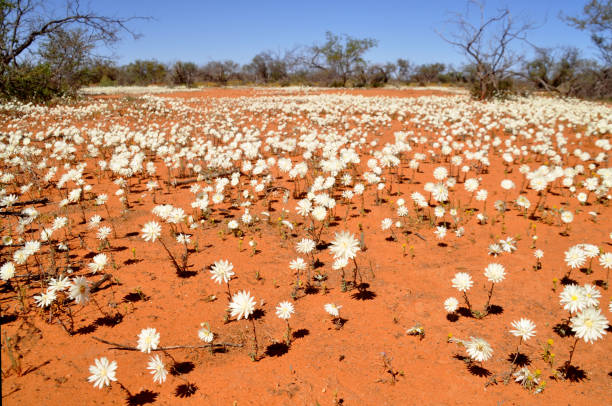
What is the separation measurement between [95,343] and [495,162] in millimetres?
9997

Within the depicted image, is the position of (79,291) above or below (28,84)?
below

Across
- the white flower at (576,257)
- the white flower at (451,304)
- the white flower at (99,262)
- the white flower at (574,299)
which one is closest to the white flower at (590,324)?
the white flower at (574,299)

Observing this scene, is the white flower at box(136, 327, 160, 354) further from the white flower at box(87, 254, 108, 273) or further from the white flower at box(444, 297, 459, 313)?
the white flower at box(444, 297, 459, 313)

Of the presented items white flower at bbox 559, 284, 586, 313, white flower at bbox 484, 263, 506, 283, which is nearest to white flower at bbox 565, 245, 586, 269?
white flower at bbox 559, 284, 586, 313

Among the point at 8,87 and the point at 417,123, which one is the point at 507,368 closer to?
the point at 417,123

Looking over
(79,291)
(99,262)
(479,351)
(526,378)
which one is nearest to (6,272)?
(99,262)

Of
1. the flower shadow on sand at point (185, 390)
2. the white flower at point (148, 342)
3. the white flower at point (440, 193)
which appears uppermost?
the white flower at point (440, 193)

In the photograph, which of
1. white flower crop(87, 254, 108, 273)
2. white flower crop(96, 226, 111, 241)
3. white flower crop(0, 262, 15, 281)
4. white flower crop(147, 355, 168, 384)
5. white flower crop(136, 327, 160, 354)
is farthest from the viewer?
white flower crop(96, 226, 111, 241)

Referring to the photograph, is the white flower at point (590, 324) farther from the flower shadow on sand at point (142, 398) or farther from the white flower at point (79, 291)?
the white flower at point (79, 291)

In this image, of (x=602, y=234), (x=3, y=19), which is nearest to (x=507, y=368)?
(x=602, y=234)

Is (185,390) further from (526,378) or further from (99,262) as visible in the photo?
(526,378)

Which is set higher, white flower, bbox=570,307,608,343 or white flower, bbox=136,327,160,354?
white flower, bbox=570,307,608,343

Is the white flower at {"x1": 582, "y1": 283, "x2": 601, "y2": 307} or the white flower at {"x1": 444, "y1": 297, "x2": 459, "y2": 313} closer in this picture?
the white flower at {"x1": 582, "y1": 283, "x2": 601, "y2": 307}

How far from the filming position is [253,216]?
19.2 feet
